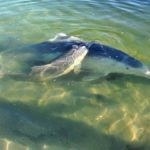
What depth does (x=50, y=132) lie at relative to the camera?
19.8 ft

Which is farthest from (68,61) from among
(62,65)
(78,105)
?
(78,105)

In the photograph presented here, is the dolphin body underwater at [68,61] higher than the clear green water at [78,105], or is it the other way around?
the dolphin body underwater at [68,61]

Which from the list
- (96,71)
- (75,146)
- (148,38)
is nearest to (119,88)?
(96,71)

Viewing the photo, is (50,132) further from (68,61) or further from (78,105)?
(68,61)

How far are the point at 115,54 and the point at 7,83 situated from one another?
2537 millimetres

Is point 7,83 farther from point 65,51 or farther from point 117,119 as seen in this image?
point 117,119

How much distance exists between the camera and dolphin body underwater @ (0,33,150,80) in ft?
24.7

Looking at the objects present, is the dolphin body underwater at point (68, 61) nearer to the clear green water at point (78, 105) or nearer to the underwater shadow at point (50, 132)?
the clear green water at point (78, 105)

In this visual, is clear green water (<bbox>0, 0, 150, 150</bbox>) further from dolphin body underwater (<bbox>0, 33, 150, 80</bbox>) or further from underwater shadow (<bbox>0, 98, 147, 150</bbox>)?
dolphin body underwater (<bbox>0, 33, 150, 80</bbox>)

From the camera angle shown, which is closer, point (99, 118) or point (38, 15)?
point (99, 118)

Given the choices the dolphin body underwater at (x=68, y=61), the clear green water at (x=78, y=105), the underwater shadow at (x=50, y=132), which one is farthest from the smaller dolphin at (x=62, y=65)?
the underwater shadow at (x=50, y=132)

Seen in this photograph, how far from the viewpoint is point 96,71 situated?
306 inches

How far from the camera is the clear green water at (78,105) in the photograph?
19.2 ft

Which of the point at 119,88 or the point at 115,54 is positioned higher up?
the point at 115,54
